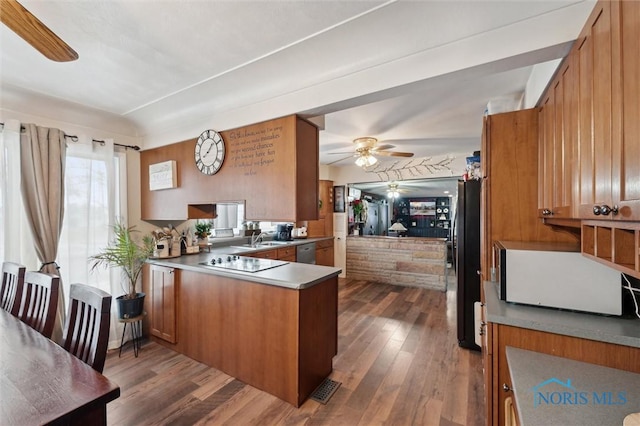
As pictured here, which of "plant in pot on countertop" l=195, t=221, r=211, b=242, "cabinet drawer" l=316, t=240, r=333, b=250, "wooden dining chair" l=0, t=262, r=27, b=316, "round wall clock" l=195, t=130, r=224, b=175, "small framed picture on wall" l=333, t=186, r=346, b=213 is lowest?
"cabinet drawer" l=316, t=240, r=333, b=250

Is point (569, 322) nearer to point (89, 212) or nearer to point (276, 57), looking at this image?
point (276, 57)

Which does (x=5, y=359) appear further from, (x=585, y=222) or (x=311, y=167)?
(x=585, y=222)

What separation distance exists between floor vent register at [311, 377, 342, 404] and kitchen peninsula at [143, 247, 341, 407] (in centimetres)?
4

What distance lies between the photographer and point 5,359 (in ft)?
3.50

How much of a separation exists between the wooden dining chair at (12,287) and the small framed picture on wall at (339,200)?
4.67m

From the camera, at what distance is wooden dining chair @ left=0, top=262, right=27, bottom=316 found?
1727 mm

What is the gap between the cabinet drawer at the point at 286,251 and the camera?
4.06 metres

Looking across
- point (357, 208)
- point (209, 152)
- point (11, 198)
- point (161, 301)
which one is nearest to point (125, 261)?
point (161, 301)

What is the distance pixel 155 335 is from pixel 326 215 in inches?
142

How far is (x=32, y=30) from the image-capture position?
104cm

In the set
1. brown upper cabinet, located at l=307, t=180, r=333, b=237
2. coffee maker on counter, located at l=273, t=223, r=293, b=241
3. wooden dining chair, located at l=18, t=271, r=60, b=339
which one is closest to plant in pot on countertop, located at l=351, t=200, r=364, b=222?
brown upper cabinet, located at l=307, t=180, r=333, b=237

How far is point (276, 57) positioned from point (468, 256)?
2459 mm

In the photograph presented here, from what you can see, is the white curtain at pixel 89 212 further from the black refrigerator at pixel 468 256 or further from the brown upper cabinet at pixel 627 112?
the brown upper cabinet at pixel 627 112

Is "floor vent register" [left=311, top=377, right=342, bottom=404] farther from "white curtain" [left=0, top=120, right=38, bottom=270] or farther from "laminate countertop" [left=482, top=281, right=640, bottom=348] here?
"white curtain" [left=0, top=120, right=38, bottom=270]
